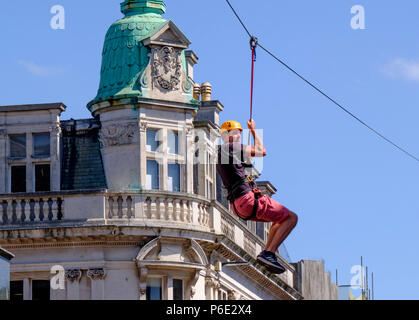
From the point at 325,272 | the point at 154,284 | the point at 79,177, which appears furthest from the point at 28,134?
the point at 325,272

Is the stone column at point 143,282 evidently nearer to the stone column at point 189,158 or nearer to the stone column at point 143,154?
the stone column at point 143,154

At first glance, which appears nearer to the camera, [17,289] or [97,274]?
[97,274]

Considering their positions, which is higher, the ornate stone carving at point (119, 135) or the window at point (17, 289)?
the ornate stone carving at point (119, 135)

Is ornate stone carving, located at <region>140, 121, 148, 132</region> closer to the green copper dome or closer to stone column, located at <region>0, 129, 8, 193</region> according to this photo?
the green copper dome

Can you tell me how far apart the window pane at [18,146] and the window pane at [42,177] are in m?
0.58

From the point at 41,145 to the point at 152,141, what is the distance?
3145mm

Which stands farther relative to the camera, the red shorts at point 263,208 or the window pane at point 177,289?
the window pane at point 177,289

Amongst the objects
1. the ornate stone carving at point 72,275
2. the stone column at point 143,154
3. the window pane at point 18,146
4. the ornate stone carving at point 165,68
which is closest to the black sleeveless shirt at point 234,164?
the ornate stone carving at point 72,275

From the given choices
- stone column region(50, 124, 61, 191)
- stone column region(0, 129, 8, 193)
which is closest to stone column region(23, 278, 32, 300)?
stone column region(50, 124, 61, 191)

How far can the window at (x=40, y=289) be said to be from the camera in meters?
58.1

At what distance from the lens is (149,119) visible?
198 feet

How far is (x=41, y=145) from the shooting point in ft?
199

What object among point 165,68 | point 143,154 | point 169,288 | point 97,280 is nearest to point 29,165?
point 143,154

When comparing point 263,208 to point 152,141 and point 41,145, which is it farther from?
point 41,145
